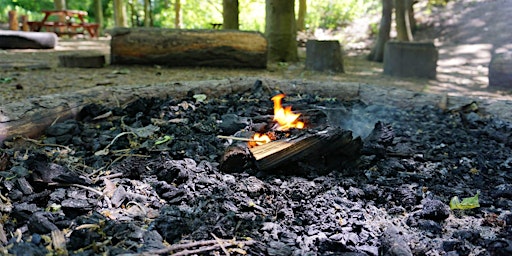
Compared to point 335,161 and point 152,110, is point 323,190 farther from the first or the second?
point 152,110

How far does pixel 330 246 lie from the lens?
6.37 feet

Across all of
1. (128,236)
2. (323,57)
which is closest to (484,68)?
(323,57)

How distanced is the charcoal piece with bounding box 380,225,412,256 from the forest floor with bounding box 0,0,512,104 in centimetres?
303

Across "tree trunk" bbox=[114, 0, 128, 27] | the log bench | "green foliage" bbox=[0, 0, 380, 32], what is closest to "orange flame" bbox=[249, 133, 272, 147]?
the log bench

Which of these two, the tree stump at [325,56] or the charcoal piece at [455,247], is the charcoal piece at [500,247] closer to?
the charcoal piece at [455,247]

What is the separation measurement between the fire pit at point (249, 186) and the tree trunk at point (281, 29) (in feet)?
15.7

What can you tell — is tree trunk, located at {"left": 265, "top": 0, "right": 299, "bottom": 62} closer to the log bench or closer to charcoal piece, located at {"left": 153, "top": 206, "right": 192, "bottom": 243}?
charcoal piece, located at {"left": 153, "top": 206, "right": 192, "bottom": 243}

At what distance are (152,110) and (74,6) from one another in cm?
2072

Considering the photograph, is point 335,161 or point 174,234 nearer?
point 174,234

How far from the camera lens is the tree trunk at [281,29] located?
801 cm

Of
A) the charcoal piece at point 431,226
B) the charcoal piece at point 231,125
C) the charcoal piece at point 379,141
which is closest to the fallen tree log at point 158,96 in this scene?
the charcoal piece at point 231,125

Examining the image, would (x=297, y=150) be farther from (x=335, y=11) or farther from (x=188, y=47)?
(x=335, y=11)

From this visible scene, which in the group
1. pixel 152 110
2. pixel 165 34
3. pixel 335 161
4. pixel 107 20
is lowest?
pixel 335 161

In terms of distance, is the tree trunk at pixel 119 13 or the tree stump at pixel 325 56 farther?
the tree trunk at pixel 119 13
